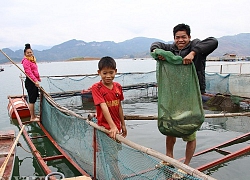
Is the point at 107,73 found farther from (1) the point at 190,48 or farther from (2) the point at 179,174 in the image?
(2) the point at 179,174

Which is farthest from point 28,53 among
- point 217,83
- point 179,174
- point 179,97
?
point 217,83

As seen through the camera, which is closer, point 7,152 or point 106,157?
point 106,157

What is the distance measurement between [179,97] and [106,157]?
1.15 m

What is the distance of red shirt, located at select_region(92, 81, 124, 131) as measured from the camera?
298 centimetres

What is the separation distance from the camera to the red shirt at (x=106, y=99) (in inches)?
117

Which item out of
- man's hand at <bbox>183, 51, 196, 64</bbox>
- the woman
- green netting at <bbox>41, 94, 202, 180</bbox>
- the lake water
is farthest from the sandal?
the woman

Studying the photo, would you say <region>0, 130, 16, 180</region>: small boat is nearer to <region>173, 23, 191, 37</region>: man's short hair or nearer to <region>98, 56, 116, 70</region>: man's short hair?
<region>98, 56, 116, 70</region>: man's short hair

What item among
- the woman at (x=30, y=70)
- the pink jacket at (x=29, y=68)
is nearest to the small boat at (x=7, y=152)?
the woman at (x=30, y=70)

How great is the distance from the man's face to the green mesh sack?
1.17 feet

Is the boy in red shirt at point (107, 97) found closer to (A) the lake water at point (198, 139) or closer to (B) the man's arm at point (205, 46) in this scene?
(B) the man's arm at point (205, 46)

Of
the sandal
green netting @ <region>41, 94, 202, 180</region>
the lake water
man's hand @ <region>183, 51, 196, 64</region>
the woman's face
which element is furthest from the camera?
the woman's face

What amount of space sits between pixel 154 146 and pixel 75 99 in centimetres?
789

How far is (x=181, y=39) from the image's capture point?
9.93 ft

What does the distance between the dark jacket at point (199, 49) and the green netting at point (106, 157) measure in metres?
1.17
